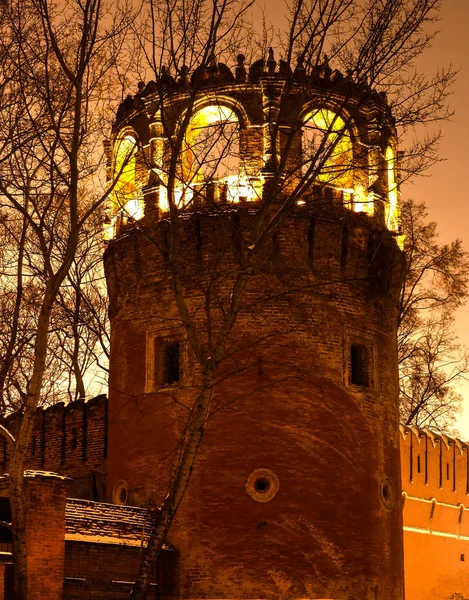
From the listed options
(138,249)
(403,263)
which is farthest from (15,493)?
(403,263)

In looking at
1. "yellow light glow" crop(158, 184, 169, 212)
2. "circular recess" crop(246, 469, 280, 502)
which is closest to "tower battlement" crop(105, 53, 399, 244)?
"yellow light glow" crop(158, 184, 169, 212)

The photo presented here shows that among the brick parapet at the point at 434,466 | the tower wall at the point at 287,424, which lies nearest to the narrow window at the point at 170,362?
the tower wall at the point at 287,424

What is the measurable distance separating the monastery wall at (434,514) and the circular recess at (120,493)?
7503mm

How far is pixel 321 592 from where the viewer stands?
19.6 meters

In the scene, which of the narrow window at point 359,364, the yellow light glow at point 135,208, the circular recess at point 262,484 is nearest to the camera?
the circular recess at point 262,484

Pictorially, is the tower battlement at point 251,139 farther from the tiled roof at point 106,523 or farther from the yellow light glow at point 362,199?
the tiled roof at point 106,523

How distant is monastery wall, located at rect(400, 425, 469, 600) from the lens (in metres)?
26.3

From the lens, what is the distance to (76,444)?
23922 mm

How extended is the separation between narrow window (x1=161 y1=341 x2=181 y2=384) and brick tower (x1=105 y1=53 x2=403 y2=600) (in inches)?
1.4

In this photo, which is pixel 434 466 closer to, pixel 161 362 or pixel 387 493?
pixel 387 493

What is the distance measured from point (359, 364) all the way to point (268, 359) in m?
1.97

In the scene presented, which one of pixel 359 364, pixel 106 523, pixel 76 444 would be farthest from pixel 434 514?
pixel 106 523

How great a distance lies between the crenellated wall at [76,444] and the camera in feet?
76.3

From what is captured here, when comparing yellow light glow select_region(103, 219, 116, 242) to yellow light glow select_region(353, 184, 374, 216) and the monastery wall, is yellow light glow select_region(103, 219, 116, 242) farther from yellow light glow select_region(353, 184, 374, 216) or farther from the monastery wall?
the monastery wall
